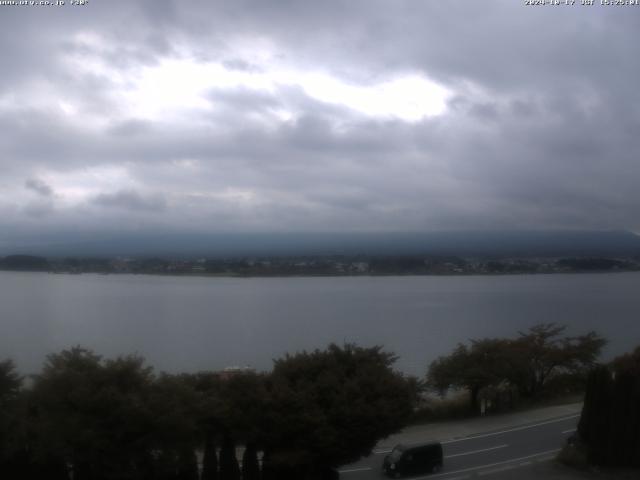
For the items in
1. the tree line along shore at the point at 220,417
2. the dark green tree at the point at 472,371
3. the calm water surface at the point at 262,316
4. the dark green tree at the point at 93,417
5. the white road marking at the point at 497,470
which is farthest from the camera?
the calm water surface at the point at 262,316

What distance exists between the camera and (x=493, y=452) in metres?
18.3

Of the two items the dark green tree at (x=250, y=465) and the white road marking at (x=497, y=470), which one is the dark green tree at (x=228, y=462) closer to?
the dark green tree at (x=250, y=465)

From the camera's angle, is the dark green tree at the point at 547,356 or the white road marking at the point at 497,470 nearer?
the white road marking at the point at 497,470

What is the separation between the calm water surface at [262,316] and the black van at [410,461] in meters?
17.8

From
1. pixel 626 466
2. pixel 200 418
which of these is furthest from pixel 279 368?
pixel 626 466

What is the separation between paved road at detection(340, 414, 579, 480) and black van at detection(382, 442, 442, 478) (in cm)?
24

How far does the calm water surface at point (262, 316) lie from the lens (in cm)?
3881

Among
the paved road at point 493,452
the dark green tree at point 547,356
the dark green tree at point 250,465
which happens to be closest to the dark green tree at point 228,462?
the dark green tree at point 250,465

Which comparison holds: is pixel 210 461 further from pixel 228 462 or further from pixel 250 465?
pixel 250 465

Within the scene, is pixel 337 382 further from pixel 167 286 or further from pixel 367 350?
pixel 167 286

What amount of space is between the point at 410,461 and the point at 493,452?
139 inches

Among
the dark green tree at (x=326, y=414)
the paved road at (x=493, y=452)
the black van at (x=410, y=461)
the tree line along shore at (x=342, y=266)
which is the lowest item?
the paved road at (x=493, y=452)

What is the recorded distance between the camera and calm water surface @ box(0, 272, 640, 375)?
38812mm

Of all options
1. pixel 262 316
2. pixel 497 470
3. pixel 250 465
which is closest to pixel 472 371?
pixel 497 470
